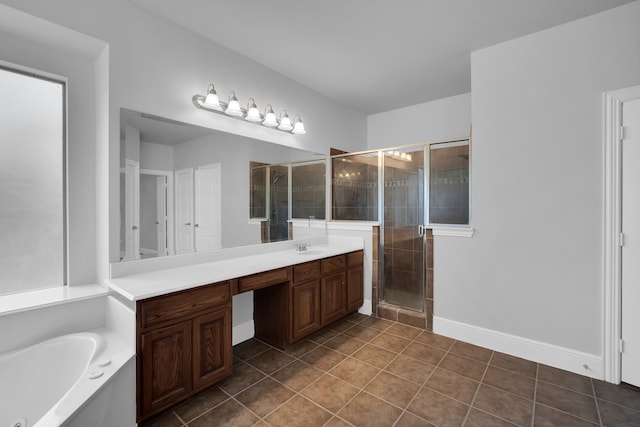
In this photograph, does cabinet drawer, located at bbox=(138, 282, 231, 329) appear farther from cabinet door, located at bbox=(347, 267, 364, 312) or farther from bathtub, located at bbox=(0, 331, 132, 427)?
cabinet door, located at bbox=(347, 267, 364, 312)

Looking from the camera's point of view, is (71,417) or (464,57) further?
(464,57)

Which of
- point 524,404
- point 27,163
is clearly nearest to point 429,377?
point 524,404

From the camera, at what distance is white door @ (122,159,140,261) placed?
2002 mm

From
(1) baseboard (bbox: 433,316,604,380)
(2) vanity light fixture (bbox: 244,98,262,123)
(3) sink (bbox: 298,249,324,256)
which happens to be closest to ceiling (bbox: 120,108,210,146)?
(2) vanity light fixture (bbox: 244,98,262,123)

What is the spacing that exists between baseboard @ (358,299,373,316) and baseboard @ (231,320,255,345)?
4.37 feet

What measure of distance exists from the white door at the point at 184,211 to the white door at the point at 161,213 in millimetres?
90

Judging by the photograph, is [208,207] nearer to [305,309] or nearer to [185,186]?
[185,186]

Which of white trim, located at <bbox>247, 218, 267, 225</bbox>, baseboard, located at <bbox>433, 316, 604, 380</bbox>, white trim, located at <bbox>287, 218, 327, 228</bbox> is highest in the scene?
white trim, located at <bbox>247, 218, 267, 225</bbox>

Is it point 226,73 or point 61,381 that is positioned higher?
point 226,73

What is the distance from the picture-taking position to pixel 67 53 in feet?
6.45

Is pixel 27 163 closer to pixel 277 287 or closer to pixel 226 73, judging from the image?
pixel 226 73

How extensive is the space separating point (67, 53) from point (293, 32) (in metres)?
1.59

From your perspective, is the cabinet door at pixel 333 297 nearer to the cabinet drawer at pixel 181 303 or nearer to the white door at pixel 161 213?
the cabinet drawer at pixel 181 303

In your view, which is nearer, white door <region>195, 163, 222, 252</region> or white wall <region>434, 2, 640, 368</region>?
white wall <region>434, 2, 640, 368</region>
